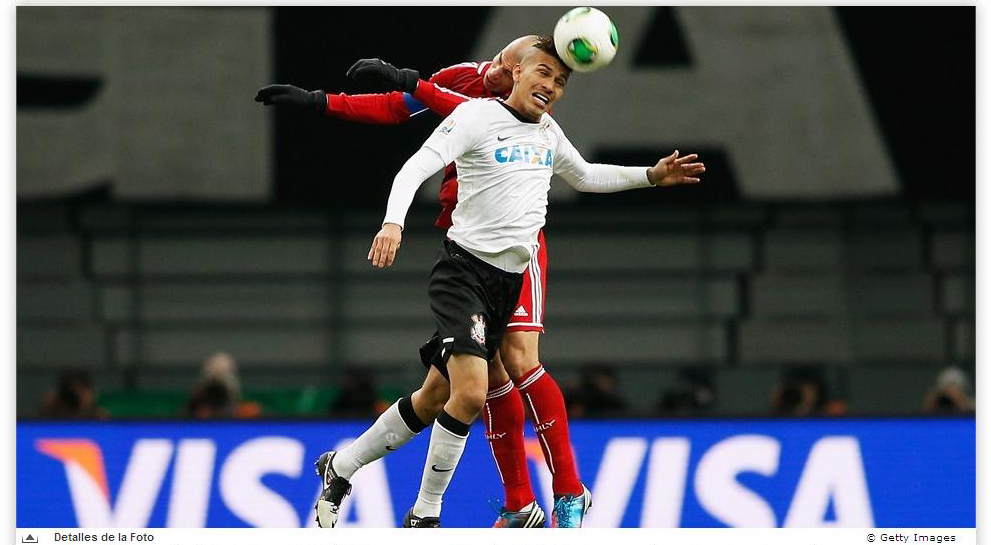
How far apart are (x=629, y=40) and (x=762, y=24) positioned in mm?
1307

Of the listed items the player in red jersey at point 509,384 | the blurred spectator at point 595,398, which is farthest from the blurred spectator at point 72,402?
the player in red jersey at point 509,384

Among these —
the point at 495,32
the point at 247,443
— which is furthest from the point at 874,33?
the point at 247,443

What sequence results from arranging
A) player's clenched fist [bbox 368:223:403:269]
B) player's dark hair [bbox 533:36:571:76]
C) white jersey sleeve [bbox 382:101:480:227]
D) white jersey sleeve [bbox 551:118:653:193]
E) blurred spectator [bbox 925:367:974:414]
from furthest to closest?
blurred spectator [bbox 925:367:974:414], white jersey sleeve [bbox 551:118:653:193], player's dark hair [bbox 533:36:571:76], white jersey sleeve [bbox 382:101:480:227], player's clenched fist [bbox 368:223:403:269]

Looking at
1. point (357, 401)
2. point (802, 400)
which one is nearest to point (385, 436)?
point (357, 401)

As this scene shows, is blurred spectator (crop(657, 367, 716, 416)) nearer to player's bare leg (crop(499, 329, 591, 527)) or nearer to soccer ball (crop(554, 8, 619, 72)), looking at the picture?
player's bare leg (crop(499, 329, 591, 527))

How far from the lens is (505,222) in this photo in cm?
683

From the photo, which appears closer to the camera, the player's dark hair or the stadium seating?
the player's dark hair

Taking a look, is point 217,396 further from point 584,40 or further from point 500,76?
point 584,40

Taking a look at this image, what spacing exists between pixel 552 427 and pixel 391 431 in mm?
723

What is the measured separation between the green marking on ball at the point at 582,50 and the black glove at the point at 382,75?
0.79 metres

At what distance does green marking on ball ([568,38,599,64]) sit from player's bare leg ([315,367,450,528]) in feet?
4.96

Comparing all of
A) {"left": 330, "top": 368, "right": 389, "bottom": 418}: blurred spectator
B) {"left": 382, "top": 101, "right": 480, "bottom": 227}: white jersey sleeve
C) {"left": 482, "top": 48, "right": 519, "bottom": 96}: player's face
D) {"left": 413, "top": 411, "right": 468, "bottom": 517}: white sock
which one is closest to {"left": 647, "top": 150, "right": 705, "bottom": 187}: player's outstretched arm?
{"left": 482, "top": 48, "right": 519, "bottom": 96}: player's face

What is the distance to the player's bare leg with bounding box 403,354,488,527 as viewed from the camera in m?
6.65

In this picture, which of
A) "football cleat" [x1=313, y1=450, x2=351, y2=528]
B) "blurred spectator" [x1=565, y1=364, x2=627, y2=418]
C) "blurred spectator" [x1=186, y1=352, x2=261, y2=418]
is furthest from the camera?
"blurred spectator" [x1=565, y1=364, x2=627, y2=418]
